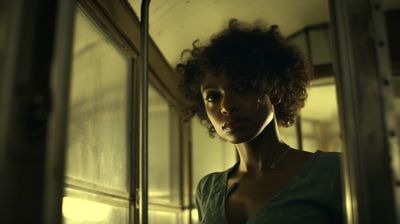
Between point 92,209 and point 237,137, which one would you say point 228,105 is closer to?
point 237,137

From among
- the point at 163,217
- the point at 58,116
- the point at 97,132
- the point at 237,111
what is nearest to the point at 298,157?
the point at 237,111

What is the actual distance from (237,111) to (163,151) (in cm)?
92

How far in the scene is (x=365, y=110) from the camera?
0.54m

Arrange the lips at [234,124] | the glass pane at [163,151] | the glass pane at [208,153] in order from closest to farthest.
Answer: the lips at [234,124]
the glass pane at [163,151]
the glass pane at [208,153]

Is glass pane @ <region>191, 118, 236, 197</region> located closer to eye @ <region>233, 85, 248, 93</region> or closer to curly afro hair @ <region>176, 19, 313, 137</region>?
curly afro hair @ <region>176, 19, 313, 137</region>

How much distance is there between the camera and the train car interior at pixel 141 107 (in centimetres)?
50

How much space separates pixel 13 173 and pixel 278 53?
2.98ft

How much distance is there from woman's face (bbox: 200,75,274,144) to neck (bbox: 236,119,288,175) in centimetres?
4

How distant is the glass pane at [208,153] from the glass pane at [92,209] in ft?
3.12

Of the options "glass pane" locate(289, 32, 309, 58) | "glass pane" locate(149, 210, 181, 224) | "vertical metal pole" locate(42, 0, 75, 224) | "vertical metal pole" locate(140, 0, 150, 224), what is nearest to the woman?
"vertical metal pole" locate(140, 0, 150, 224)

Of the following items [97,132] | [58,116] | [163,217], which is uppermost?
[97,132]

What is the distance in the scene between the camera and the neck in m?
1.14

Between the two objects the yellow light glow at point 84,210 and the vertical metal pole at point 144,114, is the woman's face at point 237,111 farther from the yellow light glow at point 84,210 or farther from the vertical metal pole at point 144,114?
the yellow light glow at point 84,210

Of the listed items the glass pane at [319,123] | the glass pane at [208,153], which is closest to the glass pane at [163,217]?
the glass pane at [208,153]
